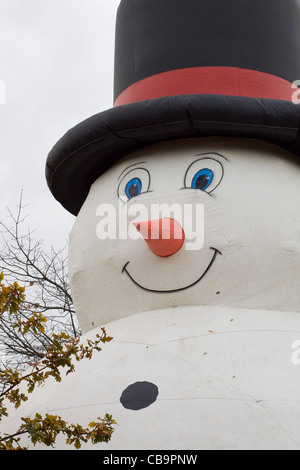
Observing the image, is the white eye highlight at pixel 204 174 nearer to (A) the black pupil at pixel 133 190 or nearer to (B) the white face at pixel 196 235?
(B) the white face at pixel 196 235

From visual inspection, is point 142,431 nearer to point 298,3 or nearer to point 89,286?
point 89,286

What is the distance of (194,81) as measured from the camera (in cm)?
511

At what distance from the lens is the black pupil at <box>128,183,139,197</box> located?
486 cm

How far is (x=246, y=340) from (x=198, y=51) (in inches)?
104

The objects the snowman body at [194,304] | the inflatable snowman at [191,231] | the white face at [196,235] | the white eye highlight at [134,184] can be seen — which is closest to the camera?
the snowman body at [194,304]

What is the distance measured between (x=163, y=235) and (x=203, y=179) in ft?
2.30

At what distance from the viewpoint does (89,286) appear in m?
4.86

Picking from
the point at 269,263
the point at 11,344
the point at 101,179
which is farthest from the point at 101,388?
the point at 11,344

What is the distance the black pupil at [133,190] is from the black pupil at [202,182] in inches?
20.0

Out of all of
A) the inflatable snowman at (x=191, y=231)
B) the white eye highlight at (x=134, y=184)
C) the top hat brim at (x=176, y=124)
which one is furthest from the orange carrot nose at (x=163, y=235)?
the top hat brim at (x=176, y=124)

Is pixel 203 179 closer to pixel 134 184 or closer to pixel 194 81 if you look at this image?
pixel 134 184

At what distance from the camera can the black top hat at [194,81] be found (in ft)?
15.2

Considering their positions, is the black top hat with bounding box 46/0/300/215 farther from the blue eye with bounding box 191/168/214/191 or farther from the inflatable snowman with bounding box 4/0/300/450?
the blue eye with bounding box 191/168/214/191
